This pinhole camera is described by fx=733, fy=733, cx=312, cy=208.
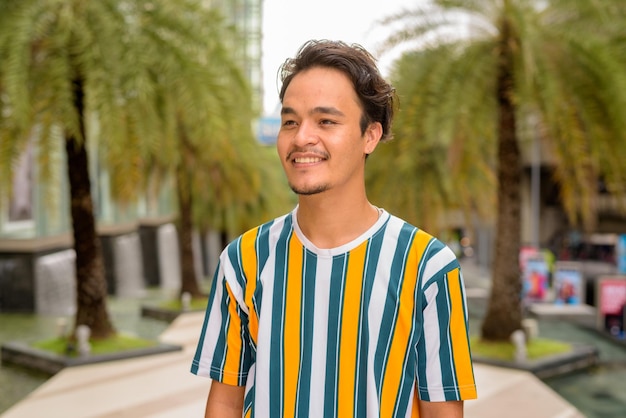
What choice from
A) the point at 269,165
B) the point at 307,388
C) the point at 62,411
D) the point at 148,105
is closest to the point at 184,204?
the point at 269,165

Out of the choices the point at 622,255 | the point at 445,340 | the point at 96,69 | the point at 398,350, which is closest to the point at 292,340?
the point at 398,350

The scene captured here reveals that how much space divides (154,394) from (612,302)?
9028 mm

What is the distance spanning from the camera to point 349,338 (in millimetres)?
1833

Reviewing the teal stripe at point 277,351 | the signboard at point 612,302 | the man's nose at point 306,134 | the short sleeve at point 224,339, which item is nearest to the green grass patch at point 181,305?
the signboard at point 612,302

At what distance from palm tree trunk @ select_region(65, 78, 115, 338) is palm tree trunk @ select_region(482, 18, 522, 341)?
5.89 meters

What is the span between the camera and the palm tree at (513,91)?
9.17 metres

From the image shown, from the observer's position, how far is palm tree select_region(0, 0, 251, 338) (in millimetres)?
8562

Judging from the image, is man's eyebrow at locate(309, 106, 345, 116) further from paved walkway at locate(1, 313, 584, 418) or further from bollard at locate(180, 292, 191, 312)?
bollard at locate(180, 292, 191, 312)

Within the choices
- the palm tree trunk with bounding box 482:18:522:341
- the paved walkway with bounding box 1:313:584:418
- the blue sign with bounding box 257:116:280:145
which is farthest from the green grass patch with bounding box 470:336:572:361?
the blue sign with bounding box 257:116:280:145

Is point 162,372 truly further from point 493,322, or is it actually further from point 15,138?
point 493,322

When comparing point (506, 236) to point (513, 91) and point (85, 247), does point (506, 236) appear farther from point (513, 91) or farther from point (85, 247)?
point (85, 247)

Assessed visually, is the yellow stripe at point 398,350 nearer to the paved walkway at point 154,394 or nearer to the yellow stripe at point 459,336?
the yellow stripe at point 459,336

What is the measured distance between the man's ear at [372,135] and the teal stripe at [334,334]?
294 millimetres

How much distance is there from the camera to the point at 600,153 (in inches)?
→ 375
